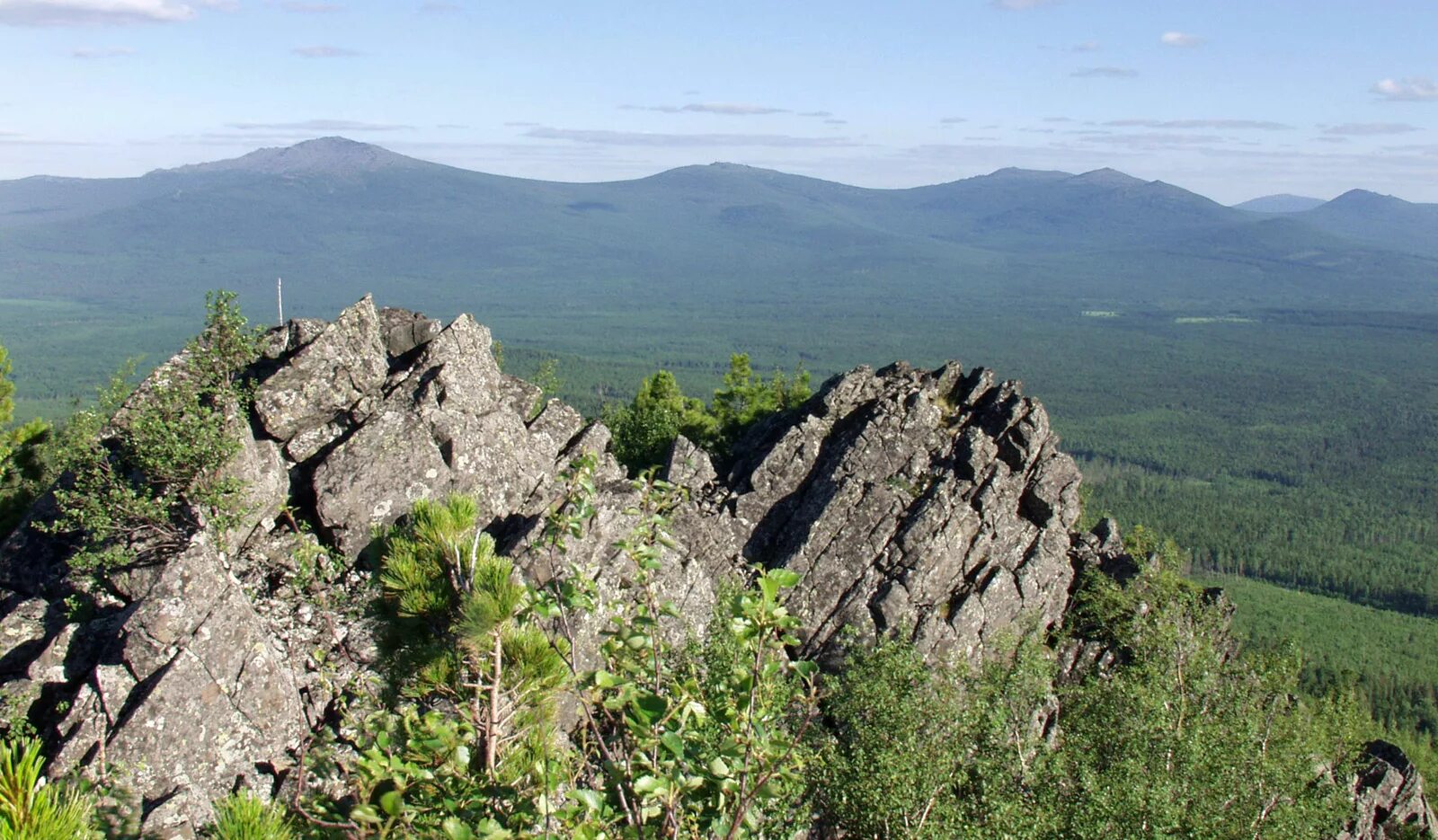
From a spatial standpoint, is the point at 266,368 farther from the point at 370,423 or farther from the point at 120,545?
the point at 120,545

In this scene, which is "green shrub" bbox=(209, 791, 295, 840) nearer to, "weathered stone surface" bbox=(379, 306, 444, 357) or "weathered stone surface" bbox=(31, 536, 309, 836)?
"weathered stone surface" bbox=(31, 536, 309, 836)

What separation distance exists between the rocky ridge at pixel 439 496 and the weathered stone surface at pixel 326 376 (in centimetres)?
5

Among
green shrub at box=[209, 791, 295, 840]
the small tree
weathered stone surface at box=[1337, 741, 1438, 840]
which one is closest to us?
green shrub at box=[209, 791, 295, 840]

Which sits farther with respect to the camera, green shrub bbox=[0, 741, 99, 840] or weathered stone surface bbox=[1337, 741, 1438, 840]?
weathered stone surface bbox=[1337, 741, 1438, 840]

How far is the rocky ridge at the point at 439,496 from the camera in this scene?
12.9 meters

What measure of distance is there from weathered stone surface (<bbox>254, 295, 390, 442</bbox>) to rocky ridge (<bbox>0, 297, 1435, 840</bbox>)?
53 millimetres

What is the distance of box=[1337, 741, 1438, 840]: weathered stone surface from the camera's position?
84.4ft

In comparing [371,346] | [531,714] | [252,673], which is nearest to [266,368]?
[371,346]

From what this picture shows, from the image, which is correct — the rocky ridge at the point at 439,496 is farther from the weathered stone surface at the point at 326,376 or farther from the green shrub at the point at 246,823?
the green shrub at the point at 246,823

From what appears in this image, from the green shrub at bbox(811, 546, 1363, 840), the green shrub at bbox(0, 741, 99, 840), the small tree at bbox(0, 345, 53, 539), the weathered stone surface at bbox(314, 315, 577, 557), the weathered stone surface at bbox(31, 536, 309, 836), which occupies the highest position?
the green shrub at bbox(0, 741, 99, 840)

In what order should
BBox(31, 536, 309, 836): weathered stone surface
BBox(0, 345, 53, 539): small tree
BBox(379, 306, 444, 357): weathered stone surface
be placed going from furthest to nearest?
BBox(0, 345, 53, 539): small tree → BBox(379, 306, 444, 357): weathered stone surface → BBox(31, 536, 309, 836): weathered stone surface

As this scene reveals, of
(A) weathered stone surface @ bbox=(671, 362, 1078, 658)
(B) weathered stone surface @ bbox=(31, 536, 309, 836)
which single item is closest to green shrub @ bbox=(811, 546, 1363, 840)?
(A) weathered stone surface @ bbox=(671, 362, 1078, 658)

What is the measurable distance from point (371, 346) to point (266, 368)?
227 cm

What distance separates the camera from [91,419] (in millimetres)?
19641
